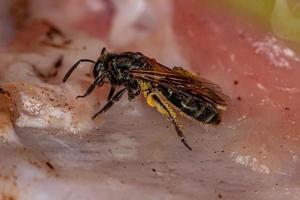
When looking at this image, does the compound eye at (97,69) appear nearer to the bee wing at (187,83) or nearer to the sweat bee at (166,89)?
the sweat bee at (166,89)

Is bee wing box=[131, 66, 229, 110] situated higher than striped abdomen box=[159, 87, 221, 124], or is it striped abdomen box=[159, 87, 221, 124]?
bee wing box=[131, 66, 229, 110]

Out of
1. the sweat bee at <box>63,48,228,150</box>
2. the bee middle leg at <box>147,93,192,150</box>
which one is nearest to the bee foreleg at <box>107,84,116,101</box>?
the sweat bee at <box>63,48,228,150</box>

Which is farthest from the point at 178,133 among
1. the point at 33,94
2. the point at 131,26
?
the point at 131,26

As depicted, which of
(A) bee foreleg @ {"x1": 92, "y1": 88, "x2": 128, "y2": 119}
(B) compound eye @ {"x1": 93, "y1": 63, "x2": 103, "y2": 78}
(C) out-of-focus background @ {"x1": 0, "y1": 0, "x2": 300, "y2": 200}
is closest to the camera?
(C) out-of-focus background @ {"x1": 0, "y1": 0, "x2": 300, "y2": 200}

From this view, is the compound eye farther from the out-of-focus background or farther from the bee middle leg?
the bee middle leg

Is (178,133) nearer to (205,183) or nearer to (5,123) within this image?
(205,183)

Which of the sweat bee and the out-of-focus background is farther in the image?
the sweat bee

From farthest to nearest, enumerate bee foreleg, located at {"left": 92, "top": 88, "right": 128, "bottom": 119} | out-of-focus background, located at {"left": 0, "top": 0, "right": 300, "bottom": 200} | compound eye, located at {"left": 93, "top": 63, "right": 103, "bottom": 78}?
1. compound eye, located at {"left": 93, "top": 63, "right": 103, "bottom": 78}
2. bee foreleg, located at {"left": 92, "top": 88, "right": 128, "bottom": 119}
3. out-of-focus background, located at {"left": 0, "top": 0, "right": 300, "bottom": 200}
